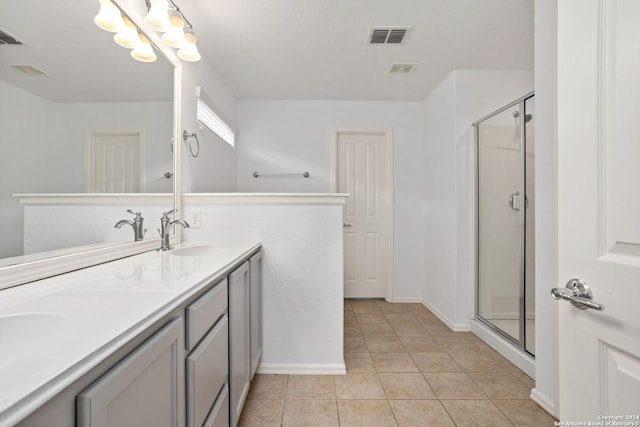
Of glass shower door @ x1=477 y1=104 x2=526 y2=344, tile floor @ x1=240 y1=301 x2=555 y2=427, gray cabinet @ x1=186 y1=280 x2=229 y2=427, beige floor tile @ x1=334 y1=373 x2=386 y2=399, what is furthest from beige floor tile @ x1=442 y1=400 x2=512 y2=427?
gray cabinet @ x1=186 y1=280 x2=229 y2=427

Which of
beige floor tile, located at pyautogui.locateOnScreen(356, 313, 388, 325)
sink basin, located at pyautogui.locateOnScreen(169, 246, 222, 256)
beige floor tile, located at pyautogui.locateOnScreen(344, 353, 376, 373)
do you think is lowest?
beige floor tile, located at pyautogui.locateOnScreen(356, 313, 388, 325)

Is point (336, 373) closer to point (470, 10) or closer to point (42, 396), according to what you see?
point (42, 396)

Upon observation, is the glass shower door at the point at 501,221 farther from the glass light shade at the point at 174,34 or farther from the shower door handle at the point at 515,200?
the glass light shade at the point at 174,34

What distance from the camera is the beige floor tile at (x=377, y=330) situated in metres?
2.68

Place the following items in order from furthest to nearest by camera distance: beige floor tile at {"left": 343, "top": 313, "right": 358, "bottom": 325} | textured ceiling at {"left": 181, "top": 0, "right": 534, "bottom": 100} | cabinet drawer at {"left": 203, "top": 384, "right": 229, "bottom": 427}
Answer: beige floor tile at {"left": 343, "top": 313, "right": 358, "bottom": 325}
textured ceiling at {"left": 181, "top": 0, "right": 534, "bottom": 100}
cabinet drawer at {"left": 203, "top": 384, "right": 229, "bottom": 427}

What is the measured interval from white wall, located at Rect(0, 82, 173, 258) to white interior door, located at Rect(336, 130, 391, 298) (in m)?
2.68

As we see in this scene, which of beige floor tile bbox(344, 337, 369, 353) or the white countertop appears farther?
beige floor tile bbox(344, 337, 369, 353)

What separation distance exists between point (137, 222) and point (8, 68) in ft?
2.67

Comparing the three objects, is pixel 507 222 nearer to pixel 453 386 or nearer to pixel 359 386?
pixel 453 386

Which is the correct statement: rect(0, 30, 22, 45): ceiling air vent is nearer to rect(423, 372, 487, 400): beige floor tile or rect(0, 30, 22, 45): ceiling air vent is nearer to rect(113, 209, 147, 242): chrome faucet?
rect(113, 209, 147, 242): chrome faucet

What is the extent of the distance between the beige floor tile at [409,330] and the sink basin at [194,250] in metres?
1.81

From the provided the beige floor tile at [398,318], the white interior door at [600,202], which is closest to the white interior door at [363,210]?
the beige floor tile at [398,318]

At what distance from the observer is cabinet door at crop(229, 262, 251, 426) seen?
132 cm

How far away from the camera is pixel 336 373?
2.00 meters
